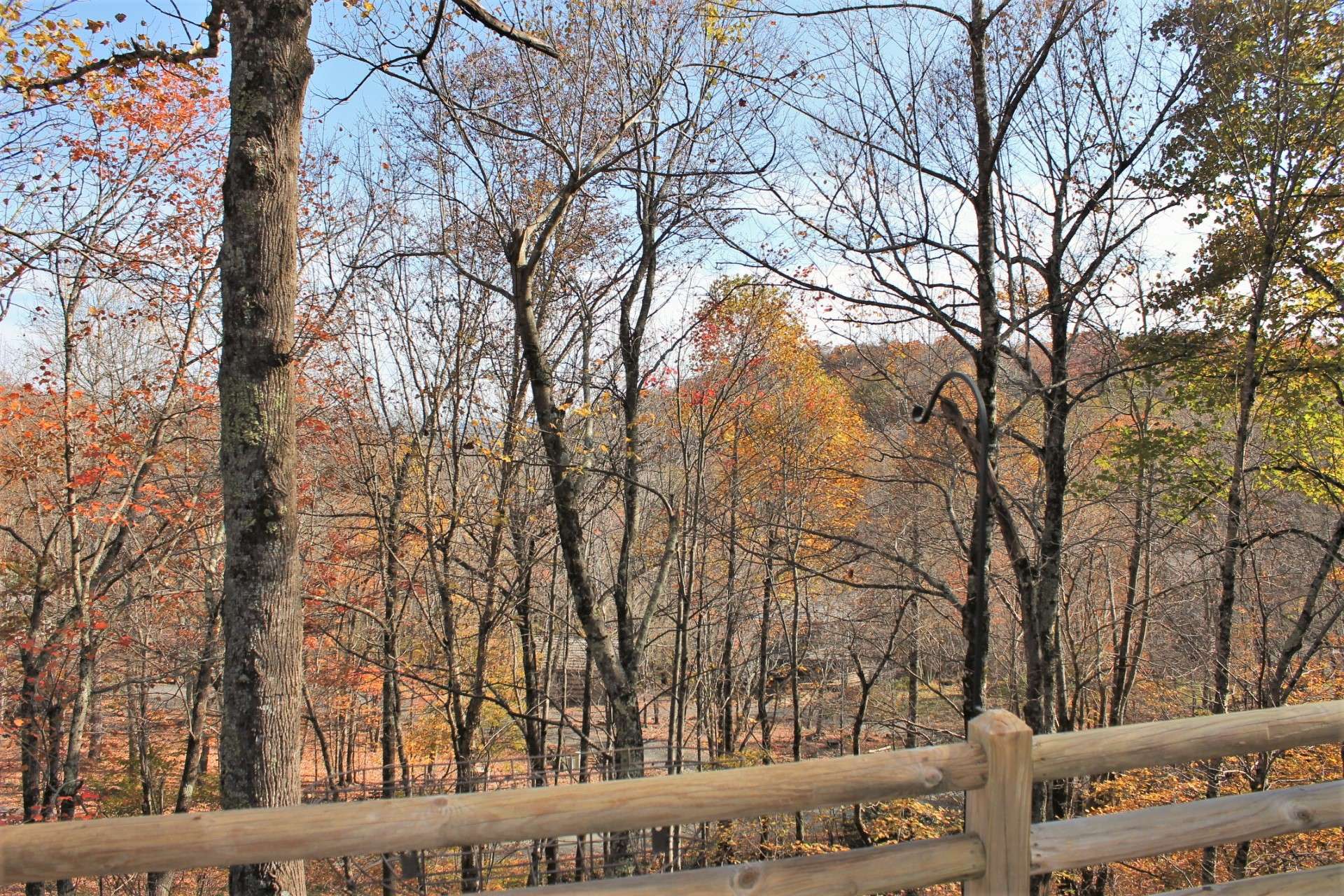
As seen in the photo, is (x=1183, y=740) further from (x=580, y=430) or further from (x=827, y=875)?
(x=580, y=430)

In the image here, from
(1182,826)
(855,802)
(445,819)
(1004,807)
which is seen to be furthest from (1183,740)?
(445,819)

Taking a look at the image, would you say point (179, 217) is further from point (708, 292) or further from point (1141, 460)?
point (1141, 460)

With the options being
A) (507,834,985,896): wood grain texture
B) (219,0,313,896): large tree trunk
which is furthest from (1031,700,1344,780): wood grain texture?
(219,0,313,896): large tree trunk

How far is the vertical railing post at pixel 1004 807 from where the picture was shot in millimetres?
1784

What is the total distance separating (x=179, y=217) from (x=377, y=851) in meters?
10.9

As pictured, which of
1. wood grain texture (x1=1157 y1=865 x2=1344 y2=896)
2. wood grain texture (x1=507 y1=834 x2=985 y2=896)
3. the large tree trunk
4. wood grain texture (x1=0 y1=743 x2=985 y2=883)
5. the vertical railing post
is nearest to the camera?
wood grain texture (x1=0 y1=743 x2=985 y2=883)

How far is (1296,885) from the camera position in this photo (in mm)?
2018

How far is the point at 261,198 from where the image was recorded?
10.1ft

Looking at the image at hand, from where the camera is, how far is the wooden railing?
1.50 meters

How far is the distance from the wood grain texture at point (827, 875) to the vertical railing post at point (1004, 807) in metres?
0.04

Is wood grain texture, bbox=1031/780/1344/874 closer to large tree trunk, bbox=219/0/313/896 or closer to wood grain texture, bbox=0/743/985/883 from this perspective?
wood grain texture, bbox=0/743/985/883

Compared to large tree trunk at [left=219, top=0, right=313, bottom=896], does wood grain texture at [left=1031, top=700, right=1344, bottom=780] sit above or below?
below

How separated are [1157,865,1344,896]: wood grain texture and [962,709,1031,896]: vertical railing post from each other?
51 cm

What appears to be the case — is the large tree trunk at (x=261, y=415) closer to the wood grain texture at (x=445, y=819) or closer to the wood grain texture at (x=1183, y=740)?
the wood grain texture at (x=445, y=819)
